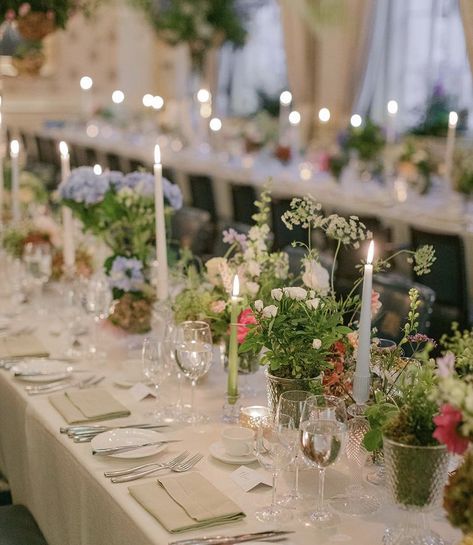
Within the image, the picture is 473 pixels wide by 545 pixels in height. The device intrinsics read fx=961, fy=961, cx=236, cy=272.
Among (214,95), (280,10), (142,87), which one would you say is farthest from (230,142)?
(142,87)

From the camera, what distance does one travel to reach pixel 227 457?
6.51 ft

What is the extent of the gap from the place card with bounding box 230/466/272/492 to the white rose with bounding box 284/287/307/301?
1.19 feet

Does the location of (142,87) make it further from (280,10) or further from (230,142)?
(230,142)

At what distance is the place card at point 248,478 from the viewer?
6.13ft

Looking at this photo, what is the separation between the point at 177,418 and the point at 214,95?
888 centimetres

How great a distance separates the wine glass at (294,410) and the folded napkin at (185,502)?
0.11 meters

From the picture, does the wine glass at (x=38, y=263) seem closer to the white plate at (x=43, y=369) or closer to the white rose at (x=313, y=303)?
the white plate at (x=43, y=369)

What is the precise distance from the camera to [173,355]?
2.26m

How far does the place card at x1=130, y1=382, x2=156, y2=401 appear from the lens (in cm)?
241

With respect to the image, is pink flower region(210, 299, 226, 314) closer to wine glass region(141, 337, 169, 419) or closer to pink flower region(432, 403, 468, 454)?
wine glass region(141, 337, 169, 419)

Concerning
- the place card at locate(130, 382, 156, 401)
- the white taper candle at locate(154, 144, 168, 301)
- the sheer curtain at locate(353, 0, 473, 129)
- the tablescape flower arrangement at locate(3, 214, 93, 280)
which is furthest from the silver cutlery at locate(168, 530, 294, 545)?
the sheer curtain at locate(353, 0, 473, 129)

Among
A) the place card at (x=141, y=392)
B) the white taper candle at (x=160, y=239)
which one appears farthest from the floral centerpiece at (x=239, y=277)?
the place card at (x=141, y=392)

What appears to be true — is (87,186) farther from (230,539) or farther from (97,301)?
(230,539)

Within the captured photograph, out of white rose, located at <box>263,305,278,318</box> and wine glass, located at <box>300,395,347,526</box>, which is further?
white rose, located at <box>263,305,278,318</box>
